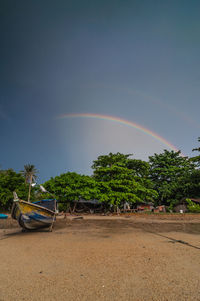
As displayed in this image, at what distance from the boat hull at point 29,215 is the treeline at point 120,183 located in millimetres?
13530

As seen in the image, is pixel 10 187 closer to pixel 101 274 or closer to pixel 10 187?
pixel 10 187

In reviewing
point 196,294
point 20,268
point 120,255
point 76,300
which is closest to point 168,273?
point 196,294

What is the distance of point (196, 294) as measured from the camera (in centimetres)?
261

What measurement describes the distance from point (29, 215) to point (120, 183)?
58.6 feet

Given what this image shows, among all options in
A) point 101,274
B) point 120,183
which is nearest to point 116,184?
point 120,183

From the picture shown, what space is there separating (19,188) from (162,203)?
3054 centimetres

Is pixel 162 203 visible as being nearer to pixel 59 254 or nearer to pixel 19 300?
pixel 59 254

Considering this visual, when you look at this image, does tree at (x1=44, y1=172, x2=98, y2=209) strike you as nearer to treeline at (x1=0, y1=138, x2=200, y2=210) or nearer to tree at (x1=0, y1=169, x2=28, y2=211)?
treeline at (x1=0, y1=138, x2=200, y2=210)

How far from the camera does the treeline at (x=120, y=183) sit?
80.7ft

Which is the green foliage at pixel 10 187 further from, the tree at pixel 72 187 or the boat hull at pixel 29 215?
the boat hull at pixel 29 215

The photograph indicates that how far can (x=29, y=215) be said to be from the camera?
9203 millimetres

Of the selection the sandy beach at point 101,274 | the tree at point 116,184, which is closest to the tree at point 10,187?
the tree at point 116,184

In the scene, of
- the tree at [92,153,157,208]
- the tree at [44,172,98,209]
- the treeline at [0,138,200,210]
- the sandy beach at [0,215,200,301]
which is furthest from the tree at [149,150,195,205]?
the sandy beach at [0,215,200,301]

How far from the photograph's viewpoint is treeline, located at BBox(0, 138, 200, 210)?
24.6 metres
